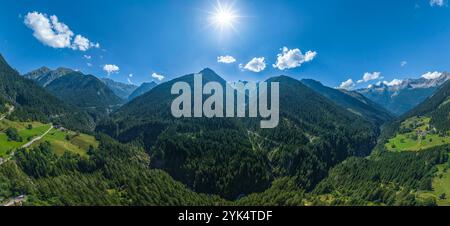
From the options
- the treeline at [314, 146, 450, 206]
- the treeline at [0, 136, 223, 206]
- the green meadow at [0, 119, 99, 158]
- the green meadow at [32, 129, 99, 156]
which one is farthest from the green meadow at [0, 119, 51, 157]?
the treeline at [314, 146, 450, 206]

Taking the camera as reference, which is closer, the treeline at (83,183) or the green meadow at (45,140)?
the treeline at (83,183)

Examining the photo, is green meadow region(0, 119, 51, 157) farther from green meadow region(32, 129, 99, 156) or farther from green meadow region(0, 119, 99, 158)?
green meadow region(32, 129, 99, 156)

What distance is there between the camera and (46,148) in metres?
156

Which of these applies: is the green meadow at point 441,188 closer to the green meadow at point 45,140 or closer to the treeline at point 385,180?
the treeline at point 385,180

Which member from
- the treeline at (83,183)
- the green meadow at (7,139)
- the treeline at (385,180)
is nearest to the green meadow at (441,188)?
the treeline at (385,180)

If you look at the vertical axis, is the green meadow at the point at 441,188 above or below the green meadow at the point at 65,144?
below

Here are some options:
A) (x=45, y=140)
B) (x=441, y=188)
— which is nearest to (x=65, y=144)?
(x=45, y=140)

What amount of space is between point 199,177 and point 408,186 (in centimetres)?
12187

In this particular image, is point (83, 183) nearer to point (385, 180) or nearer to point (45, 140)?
point (45, 140)

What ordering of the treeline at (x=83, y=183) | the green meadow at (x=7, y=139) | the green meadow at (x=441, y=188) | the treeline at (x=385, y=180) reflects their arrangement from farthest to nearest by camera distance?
the green meadow at (x=7, y=139) < the treeline at (x=385, y=180) < the green meadow at (x=441, y=188) < the treeline at (x=83, y=183)

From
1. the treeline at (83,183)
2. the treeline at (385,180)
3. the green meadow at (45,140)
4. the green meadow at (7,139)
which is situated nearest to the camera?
the treeline at (83,183)
